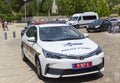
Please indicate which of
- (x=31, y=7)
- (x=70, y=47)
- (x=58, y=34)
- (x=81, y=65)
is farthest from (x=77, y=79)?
(x=31, y=7)

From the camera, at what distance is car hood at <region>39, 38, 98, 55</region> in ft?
24.8

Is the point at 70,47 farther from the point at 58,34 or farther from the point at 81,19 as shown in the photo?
the point at 81,19

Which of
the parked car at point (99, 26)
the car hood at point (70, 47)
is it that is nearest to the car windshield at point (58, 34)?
the car hood at point (70, 47)

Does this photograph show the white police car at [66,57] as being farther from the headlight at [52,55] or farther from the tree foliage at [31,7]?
the tree foliage at [31,7]

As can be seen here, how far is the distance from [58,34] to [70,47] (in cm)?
139

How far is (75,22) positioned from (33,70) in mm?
31410

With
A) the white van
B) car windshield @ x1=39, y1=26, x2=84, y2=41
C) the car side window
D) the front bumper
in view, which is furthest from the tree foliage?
the front bumper

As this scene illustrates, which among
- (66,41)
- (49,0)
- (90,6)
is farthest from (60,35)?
(49,0)

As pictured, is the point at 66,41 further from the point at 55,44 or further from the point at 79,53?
the point at 79,53

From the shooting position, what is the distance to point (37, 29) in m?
9.50

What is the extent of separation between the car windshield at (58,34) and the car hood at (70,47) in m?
0.39

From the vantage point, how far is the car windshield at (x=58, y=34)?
29.0ft

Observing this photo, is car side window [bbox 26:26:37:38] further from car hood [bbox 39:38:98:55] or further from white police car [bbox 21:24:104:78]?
car hood [bbox 39:38:98:55]

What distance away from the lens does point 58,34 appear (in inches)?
358
